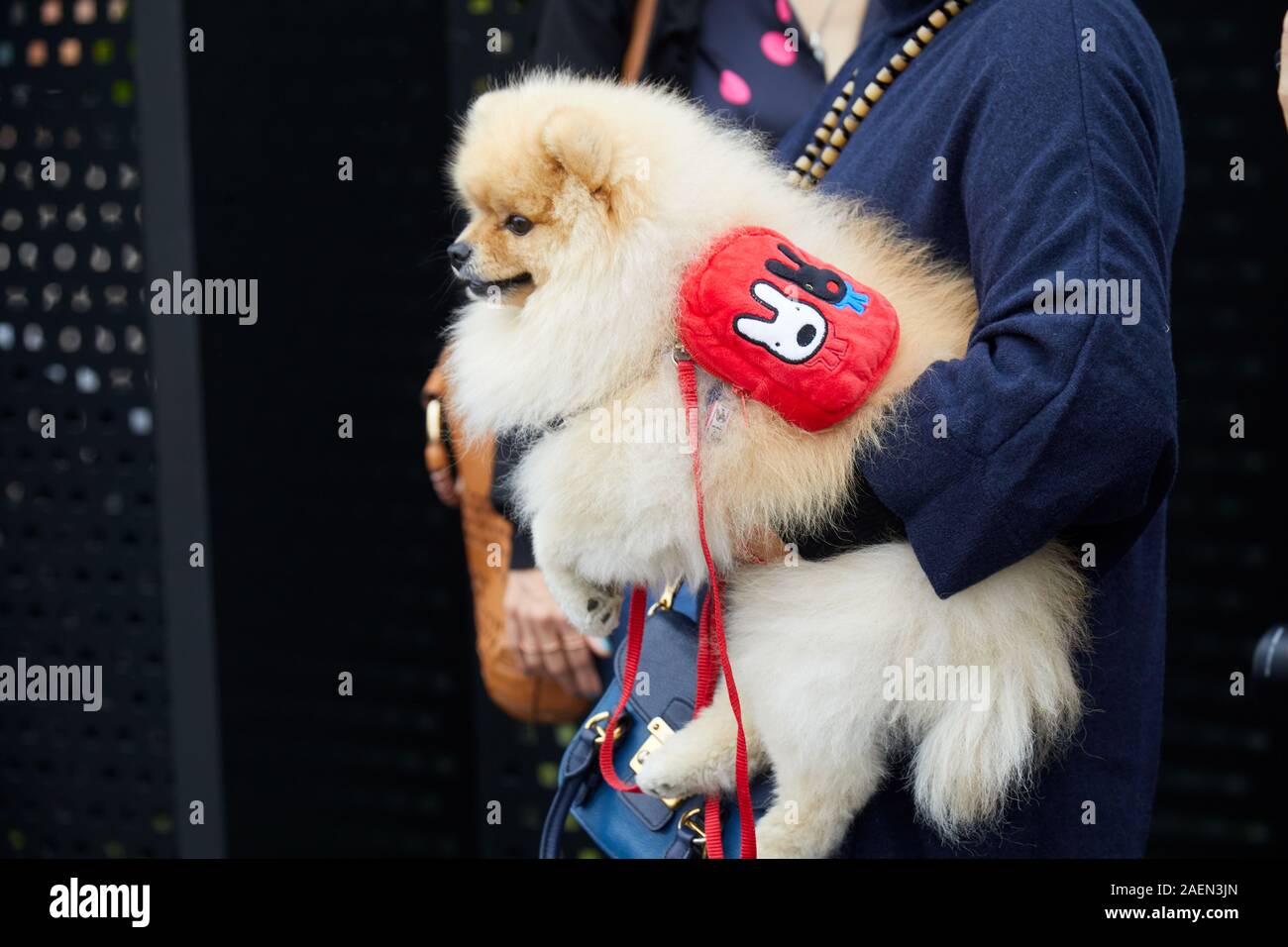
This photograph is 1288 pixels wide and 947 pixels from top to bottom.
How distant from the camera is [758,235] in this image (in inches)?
50.3

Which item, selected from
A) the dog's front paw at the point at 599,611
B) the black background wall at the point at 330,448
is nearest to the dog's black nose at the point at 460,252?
the dog's front paw at the point at 599,611

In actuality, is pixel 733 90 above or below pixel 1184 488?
above

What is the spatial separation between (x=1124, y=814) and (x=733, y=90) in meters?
1.27

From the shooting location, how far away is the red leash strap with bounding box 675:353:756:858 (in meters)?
1.27

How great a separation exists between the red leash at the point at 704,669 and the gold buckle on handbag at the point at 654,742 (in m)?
0.04

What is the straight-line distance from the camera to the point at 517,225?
1.39 m

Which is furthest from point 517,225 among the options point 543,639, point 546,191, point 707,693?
Result: point 543,639

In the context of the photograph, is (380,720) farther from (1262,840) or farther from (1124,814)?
(1262,840)

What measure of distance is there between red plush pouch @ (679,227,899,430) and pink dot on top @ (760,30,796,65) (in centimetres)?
71

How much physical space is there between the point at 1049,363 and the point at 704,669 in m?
0.57

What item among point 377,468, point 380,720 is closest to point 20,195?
point 377,468

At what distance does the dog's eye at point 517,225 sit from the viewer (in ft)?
4.56

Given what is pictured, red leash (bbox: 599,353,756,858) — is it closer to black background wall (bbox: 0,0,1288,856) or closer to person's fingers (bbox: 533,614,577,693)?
person's fingers (bbox: 533,614,577,693)

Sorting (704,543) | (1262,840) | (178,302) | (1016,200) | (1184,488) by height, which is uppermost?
(178,302)
